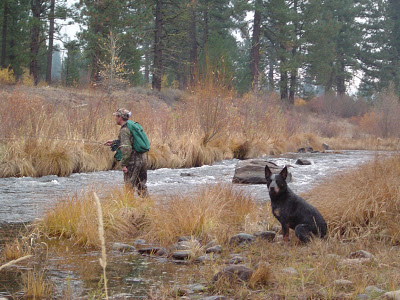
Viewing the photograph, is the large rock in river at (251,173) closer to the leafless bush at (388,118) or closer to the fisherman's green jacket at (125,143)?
the fisherman's green jacket at (125,143)

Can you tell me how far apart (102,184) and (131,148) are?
3.05 feet

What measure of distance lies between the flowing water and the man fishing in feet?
1.09

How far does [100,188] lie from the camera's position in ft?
24.7

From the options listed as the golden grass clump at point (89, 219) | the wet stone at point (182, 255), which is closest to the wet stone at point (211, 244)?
the wet stone at point (182, 255)

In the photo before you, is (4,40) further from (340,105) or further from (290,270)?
(290,270)

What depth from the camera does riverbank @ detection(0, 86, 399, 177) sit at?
11820 mm

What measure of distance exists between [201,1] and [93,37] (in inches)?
570

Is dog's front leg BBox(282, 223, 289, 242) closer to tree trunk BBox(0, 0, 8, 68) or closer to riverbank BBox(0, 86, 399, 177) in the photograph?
riverbank BBox(0, 86, 399, 177)

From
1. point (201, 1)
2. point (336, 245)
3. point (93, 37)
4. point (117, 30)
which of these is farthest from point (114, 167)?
point (201, 1)

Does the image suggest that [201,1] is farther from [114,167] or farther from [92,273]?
[92,273]

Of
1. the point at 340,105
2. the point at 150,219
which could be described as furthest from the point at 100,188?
the point at 340,105

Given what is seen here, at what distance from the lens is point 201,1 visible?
3750 centimetres

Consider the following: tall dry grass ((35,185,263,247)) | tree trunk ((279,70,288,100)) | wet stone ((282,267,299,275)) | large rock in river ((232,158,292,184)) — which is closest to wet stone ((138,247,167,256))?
tall dry grass ((35,185,263,247))

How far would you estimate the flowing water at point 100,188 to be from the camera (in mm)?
4223
